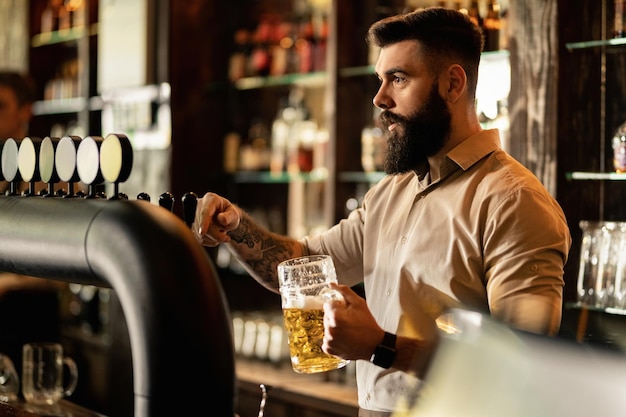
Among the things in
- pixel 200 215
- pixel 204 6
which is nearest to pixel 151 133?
pixel 204 6

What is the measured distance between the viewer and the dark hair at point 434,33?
2186 millimetres

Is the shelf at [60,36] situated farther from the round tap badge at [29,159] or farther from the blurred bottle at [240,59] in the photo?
the round tap badge at [29,159]

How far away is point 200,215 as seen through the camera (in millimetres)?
2086

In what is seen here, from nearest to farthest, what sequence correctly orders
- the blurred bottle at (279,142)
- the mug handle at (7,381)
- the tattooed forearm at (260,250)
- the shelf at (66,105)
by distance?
the tattooed forearm at (260,250)
the mug handle at (7,381)
the blurred bottle at (279,142)
the shelf at (66,105)

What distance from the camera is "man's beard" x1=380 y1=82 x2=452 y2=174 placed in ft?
7.09

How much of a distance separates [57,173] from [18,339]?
308 cm

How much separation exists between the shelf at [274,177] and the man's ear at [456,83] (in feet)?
6.07

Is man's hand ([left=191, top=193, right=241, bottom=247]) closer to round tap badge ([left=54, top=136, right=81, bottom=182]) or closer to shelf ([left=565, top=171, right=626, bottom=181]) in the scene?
round tap badge ([left=54, top=136, right=81, bottom=182])

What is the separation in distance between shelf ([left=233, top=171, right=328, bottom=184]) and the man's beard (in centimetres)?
183

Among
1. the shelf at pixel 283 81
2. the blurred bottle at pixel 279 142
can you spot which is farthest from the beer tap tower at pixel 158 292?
the blurred bottle at pixel 279 142

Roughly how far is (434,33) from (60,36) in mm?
3986

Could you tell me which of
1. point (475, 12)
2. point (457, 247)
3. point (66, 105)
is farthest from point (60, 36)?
point (457, 247)

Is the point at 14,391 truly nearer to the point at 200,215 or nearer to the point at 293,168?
the point at 200,215

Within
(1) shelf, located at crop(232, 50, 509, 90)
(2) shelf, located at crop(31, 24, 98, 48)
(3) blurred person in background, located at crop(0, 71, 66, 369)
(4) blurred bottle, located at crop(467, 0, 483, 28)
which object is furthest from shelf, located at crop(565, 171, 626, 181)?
(2) shelf, located at crop(31, 24, 98, 48)
